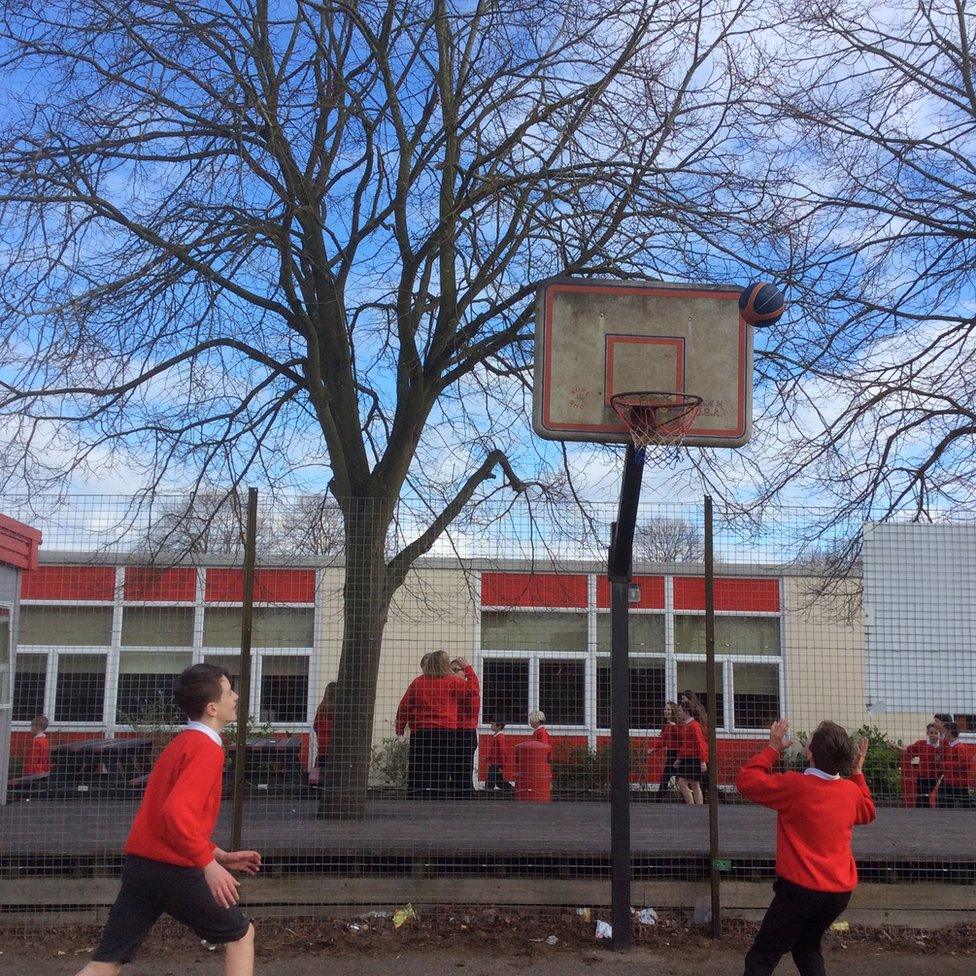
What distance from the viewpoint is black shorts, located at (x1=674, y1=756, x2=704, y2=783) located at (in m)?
8.26

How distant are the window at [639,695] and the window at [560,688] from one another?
12 centimetres

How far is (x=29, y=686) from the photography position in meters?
7.38

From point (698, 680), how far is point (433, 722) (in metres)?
2.08

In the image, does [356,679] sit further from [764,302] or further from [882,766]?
[882,766]

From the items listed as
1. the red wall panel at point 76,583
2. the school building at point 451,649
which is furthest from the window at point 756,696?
the red wall panel at point 76,583

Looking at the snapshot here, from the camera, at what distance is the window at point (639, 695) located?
7.51 metres

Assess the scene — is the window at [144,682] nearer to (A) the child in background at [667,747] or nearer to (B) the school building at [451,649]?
(B) the school building at [451,649]

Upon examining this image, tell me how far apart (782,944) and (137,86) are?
26.6 feet

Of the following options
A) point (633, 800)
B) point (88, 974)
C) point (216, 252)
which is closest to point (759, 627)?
point (633, 800)

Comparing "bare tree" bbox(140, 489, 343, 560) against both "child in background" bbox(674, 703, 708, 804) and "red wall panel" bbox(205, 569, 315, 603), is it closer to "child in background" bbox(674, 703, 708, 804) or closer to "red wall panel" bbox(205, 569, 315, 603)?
"red wall panel" bbox(205, 569, 315, 603)

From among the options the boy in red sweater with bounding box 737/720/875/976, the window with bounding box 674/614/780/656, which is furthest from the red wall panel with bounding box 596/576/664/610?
the boy in red sweater with bounding box 737/720/875/976

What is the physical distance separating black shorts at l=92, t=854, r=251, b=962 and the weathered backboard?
11.9ft


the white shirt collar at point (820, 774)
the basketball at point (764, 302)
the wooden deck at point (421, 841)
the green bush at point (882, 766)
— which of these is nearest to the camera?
the white shirt collar at point (820, 774)

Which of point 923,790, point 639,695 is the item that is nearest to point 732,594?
point 639,695
